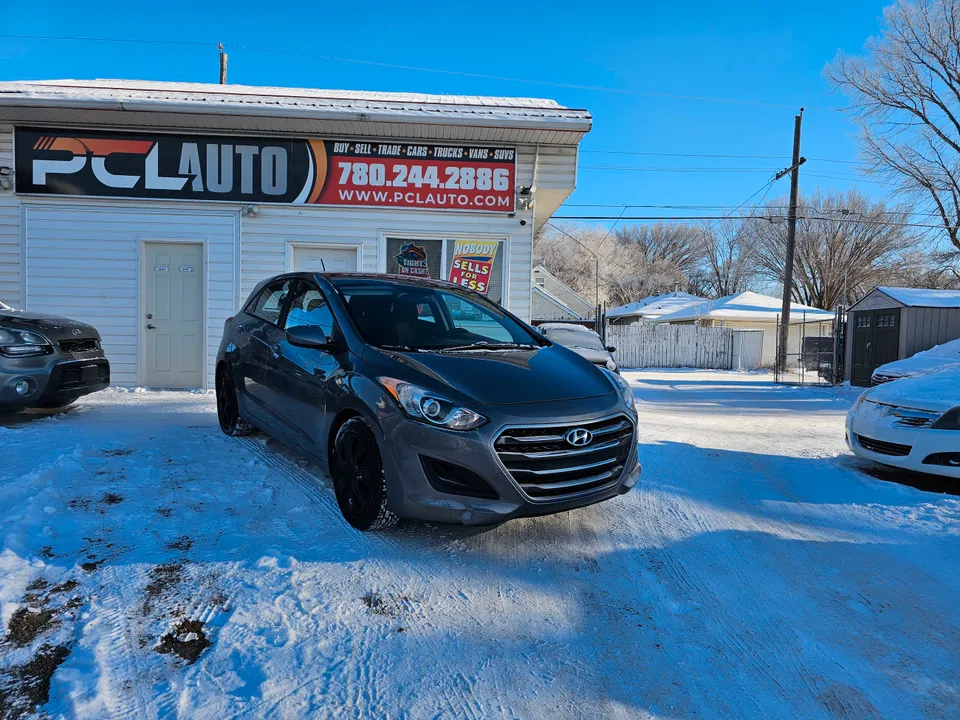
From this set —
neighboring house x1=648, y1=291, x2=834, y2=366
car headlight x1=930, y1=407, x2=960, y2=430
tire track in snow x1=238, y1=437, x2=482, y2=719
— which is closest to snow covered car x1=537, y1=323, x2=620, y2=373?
car headlight x1=930, y1=407, x2=960, y2=430

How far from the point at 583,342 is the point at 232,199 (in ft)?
19.1

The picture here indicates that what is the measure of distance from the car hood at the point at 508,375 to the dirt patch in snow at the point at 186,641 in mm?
1499

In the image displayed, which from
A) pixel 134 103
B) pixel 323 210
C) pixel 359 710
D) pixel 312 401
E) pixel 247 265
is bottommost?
pixel 359 710

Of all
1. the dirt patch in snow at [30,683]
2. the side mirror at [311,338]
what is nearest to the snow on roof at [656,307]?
the side mirror at [311,338]

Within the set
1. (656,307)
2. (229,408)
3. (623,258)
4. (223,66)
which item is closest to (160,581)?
(229,408)

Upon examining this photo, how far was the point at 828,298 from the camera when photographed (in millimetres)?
38531

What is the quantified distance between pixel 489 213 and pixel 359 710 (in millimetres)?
8616

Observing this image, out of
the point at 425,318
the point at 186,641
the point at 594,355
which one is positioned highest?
the point at 425,318

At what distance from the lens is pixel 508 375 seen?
3469 mm

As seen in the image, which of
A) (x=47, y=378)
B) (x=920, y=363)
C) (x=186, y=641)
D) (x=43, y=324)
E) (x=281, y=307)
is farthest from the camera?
(x=920, y=363)

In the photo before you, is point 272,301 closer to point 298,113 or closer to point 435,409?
point 435,409

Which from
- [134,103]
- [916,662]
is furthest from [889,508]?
[134,103]

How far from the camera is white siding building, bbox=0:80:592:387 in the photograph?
370 inches

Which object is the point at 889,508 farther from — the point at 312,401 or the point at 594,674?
the point at 312,401
